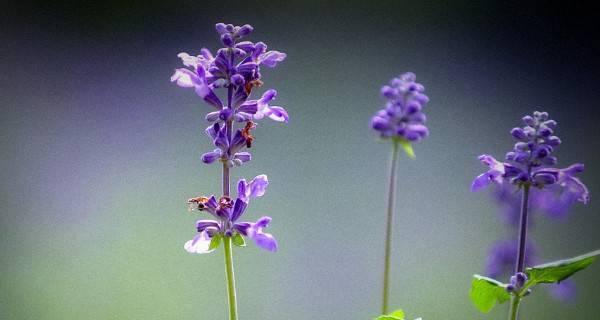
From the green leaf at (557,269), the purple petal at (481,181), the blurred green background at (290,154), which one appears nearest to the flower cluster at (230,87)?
the purple petal at (481,181)

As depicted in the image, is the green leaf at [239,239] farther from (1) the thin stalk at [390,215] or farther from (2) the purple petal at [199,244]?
(1) the thin stalk at [390,215]

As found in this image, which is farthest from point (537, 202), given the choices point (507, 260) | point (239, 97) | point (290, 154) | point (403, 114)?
point (290, 154)

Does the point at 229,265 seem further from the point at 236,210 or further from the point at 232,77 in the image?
the point at 232,77

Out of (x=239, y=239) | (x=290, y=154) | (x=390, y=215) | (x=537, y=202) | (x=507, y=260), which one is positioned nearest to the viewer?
(x=390, y=215)

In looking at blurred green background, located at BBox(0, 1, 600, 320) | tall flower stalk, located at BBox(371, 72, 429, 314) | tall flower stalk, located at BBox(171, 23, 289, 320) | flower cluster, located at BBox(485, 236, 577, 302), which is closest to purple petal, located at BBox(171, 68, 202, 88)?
tall flower stalk, located at BBox(171, 23, 289, 320)

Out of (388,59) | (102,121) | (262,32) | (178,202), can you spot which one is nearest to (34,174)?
(102,121)

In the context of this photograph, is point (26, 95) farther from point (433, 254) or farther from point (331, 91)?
point (433, 254)

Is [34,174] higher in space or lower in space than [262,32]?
lower
